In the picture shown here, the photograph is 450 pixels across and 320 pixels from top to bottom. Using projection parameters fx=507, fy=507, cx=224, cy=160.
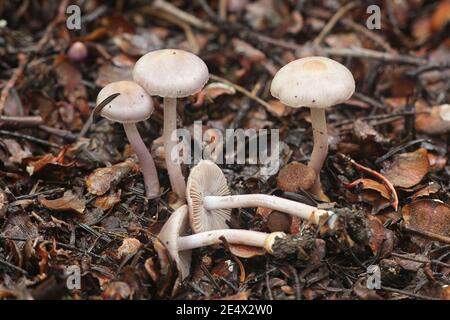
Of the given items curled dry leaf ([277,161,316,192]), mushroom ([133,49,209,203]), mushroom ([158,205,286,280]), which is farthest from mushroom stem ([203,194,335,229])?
mushroom ([133,49,209,203])

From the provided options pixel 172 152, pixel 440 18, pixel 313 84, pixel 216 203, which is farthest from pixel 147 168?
pixel 440 18

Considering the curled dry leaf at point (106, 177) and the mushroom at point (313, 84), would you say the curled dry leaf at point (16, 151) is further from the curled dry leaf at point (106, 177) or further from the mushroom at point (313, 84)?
the mushroom at point (313, 84)

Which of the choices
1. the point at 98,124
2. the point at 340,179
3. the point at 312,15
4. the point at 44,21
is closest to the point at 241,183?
the point at 340,179

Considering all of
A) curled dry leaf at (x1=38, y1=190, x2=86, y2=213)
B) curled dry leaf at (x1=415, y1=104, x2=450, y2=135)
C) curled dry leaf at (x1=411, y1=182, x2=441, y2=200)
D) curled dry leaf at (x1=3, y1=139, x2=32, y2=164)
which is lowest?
curled dry leaf at (x1=38, y1=190, x2=86, y2=213)

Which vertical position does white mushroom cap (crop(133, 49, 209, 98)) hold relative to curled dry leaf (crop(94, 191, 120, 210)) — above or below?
above

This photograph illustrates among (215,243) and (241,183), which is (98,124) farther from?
(215,243)

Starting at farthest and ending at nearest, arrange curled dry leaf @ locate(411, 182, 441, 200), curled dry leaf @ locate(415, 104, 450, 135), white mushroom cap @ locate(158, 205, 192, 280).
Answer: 1. curled dry leaf @ locate(415, 104, 450, 135)
2. curled dry leaf @ locate(411, 182, 441, 200)
3. white mushroom cap @ locate(158, 205, 192, 280)

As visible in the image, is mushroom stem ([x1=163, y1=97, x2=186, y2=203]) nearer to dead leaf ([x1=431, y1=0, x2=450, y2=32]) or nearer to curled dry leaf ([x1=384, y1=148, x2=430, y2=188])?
curled dry leaf ([x1=384, y1=148, x2=430, y2=188])
